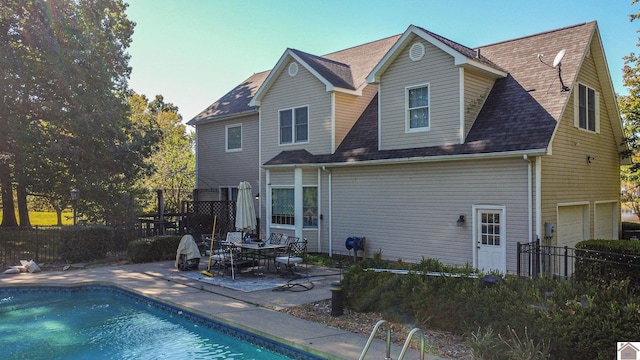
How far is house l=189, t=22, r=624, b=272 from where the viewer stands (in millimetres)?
11422

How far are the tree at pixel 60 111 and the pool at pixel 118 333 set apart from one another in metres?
7.91

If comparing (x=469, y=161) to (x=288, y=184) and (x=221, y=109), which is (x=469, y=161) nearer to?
(x=288, y=184)

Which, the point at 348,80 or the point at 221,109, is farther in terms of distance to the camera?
the point at 221,109

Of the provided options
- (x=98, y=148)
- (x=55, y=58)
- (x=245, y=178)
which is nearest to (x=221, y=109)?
(x=245, y=178)

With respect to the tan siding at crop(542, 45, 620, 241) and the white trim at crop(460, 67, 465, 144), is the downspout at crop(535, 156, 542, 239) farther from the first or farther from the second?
the white trim at crop(460, 67, 465, 144)

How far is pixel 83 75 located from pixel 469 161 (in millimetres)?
14925

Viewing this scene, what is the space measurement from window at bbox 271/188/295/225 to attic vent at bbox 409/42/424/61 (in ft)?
20.6

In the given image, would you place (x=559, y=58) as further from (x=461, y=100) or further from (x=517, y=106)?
(x=461, y=100)

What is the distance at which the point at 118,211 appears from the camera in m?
19.8

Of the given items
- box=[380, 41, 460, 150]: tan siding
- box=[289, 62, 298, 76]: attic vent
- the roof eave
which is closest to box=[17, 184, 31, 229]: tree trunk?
the roof eave

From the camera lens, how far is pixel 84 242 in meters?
15.2

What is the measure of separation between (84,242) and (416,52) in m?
12.1

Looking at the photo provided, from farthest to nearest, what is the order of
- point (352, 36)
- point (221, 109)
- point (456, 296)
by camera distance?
point (352, 36), point (221, 109), point (456, 296)

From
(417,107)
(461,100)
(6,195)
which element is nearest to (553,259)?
(461,100)
